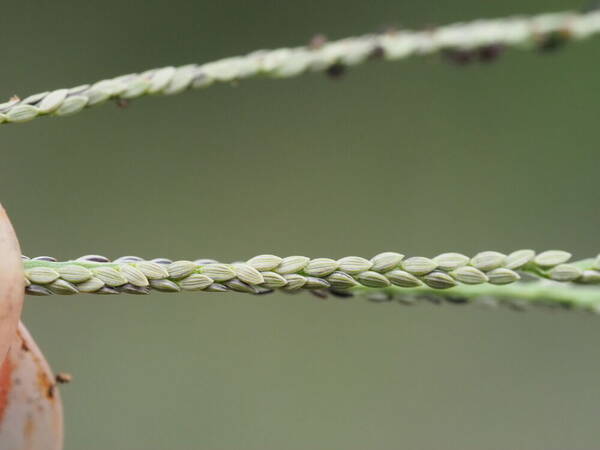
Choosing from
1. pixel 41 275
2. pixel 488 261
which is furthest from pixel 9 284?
pixel 488 261

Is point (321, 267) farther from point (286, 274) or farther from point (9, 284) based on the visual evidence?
point (9, 284)

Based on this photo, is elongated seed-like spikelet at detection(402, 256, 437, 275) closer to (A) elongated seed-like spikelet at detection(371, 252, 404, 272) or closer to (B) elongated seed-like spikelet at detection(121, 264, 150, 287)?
(A) elongated seed-like spikelet at detection(371, 252, 404, 272)

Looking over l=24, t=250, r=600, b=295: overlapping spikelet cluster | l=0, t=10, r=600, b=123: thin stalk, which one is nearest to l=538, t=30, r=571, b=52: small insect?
l=0, t=10, r=600, b=123: thin stalk

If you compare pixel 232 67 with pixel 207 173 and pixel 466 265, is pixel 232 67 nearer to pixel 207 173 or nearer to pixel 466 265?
pixel 466 265

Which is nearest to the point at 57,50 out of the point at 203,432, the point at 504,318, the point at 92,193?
the point at 92,193

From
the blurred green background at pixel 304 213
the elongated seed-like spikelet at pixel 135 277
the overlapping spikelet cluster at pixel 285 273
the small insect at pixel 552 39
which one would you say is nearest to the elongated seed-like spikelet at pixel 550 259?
the overlapping spikelet cluster at pixel 285 273

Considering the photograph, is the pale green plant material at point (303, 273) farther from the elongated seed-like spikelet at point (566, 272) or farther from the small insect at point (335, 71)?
the small insect at point (335, 71)
